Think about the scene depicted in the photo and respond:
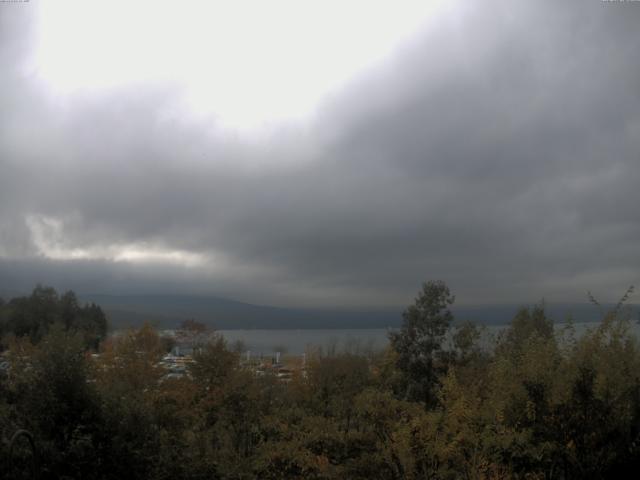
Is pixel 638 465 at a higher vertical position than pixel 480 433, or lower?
lower

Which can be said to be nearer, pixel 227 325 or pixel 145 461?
pixel 145 461

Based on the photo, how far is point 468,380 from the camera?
653 inches

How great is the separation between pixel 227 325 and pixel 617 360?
152910 millimetres

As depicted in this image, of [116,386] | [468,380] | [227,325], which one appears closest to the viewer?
[116,386]

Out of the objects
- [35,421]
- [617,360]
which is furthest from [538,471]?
[35,421]

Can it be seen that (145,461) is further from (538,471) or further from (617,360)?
(617,360)

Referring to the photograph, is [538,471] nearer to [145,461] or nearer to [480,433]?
[480,433]

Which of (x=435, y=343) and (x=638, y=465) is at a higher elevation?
(x=435, y=343)

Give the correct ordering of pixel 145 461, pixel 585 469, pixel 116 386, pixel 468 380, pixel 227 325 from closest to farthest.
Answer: pixel 585 469
pixel 145 461
pixel 116 386
pixel 468 380
pixel 227 325

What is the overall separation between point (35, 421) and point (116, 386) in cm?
182

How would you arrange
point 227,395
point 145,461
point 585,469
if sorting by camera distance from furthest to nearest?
1. point 227,395
2. point 145,461
3. point 585,469

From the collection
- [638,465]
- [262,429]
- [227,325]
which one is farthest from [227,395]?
[227,325]

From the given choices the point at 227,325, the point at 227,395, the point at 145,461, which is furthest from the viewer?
the point at 227,325

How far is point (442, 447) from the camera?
10.9 m
